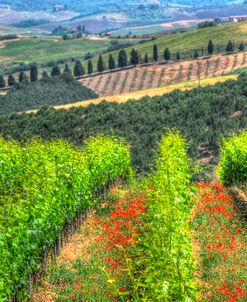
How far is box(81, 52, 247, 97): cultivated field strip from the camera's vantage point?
482 feet

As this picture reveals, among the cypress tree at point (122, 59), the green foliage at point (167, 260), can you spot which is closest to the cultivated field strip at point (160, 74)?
the cypress tree at point (122, 59)

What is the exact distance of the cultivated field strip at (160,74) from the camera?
146837 millimetres

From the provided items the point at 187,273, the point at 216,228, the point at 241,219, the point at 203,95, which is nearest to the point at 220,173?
the point at 241,219

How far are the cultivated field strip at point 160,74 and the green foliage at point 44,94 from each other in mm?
6692

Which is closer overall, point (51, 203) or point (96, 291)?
point (96, 291)

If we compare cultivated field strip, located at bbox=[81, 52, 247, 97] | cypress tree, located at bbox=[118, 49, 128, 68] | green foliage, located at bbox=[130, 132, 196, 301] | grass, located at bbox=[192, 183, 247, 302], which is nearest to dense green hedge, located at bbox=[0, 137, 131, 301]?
green foliage, located at bbox=[130, 132, 196, 301]

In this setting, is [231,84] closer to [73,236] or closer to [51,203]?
[73,236]

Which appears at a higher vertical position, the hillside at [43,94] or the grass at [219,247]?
the grass at [219,247]

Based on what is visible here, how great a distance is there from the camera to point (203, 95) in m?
68.5

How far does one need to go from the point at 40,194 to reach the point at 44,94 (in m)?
128

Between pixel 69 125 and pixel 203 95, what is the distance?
51.5ft

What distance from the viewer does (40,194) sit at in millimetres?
21281

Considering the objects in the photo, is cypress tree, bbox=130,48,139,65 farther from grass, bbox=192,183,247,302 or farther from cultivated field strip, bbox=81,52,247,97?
grass, bbox=192,183,247,302

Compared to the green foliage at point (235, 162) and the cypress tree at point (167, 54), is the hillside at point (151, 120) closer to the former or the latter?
the green foliage at point (235, 162)
